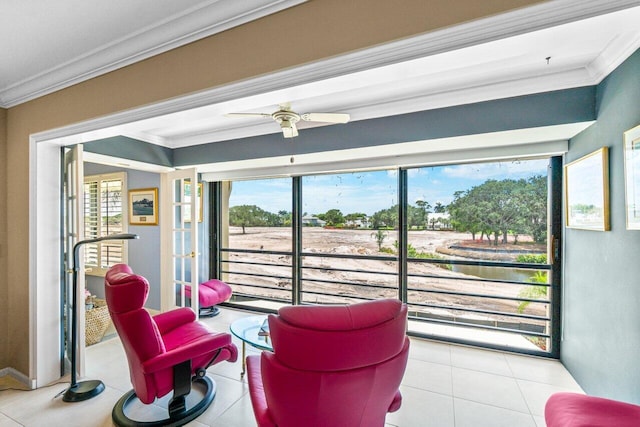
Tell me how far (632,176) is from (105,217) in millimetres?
6107

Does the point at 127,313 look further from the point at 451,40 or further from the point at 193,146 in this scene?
the point at 193,146

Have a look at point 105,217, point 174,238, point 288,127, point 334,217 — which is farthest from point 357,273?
point 105,217

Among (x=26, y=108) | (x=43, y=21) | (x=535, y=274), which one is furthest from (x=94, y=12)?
(x=535, y=274)

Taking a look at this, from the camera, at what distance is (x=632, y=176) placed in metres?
1.66

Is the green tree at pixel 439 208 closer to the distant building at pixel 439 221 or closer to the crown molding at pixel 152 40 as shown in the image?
the distant building at pixel 439 221

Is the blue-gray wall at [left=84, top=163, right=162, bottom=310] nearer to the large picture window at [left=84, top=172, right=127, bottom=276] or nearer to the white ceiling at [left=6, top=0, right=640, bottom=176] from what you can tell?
the large picture window at [left=84, top=172, right=127, bottom=276]

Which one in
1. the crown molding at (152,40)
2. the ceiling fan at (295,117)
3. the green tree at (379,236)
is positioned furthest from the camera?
the green tree at (379,236)

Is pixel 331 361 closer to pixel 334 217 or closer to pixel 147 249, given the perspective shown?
pixel 334 217

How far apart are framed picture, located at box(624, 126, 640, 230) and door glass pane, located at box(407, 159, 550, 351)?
1394 millimetres

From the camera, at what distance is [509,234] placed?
3.18 meters

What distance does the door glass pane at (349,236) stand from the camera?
386cm

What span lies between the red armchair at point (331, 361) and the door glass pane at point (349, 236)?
2.58 metres

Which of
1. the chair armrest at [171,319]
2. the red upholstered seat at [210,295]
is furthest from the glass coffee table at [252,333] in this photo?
the red upholstered seat at [210,295]

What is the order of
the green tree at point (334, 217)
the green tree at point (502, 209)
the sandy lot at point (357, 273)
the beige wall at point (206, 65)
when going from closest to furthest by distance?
the beige wall at point (206, 65) → the green tree at point (502, 209) → the sandy lot at point (357, 273) → the green tree at point (334, 217)
